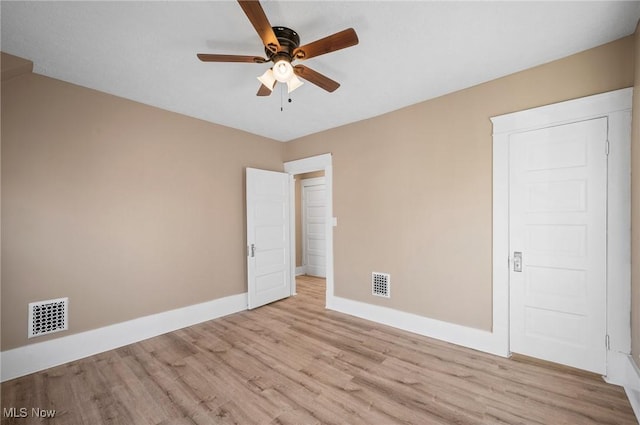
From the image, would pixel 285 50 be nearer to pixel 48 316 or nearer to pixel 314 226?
pixel 48 316

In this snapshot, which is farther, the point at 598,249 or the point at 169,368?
the point at 169,368

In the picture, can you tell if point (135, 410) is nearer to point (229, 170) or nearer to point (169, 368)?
point (169, 368)

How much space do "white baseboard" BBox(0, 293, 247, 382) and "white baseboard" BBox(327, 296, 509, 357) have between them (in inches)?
69.6

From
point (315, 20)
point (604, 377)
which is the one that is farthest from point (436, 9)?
point (604, 377)

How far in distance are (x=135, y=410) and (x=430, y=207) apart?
3187 mm

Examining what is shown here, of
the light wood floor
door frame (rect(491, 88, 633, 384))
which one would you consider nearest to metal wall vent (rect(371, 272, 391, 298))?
the light wood floor

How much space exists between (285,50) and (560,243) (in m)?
2.77

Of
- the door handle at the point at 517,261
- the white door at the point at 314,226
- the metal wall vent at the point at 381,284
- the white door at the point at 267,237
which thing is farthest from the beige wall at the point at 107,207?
the door handle at the point at 517,261

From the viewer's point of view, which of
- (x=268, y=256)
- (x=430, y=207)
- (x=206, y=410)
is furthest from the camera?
(x=268, y=256)

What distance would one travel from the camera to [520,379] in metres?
2.13

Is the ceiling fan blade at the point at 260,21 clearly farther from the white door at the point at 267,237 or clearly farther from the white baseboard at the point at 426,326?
the white baseboard at the point at 426,326

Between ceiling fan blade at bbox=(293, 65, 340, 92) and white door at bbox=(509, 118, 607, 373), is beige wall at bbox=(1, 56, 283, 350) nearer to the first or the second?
ceiling fan blade at bbox=(293, 65, 340, 92)

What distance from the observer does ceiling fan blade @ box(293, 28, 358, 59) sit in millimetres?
1527

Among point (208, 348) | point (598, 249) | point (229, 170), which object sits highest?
point (229, 170)
